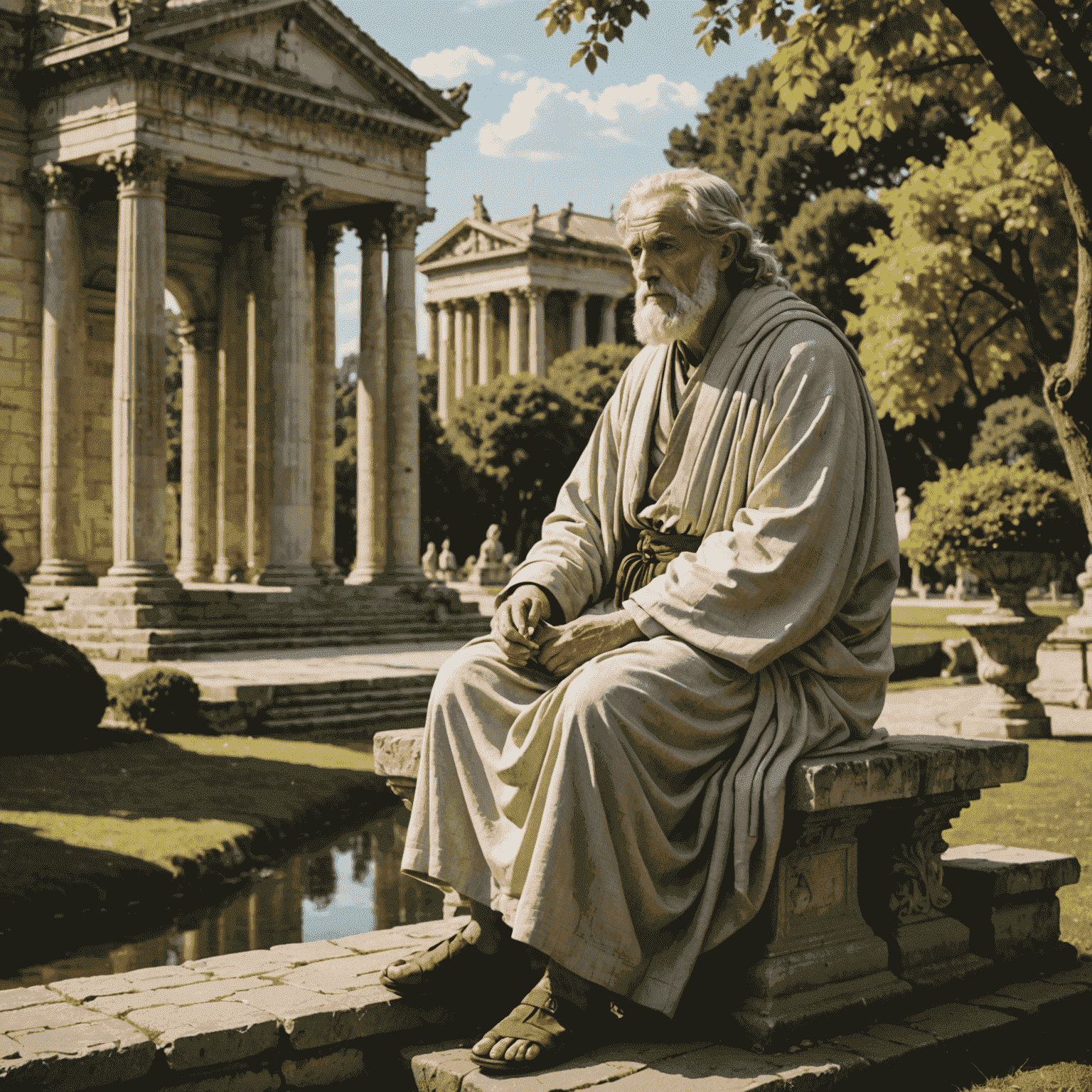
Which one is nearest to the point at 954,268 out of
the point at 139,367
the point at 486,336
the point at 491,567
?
the point at 139,367

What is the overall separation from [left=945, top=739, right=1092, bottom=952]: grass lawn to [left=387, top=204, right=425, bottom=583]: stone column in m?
19.2

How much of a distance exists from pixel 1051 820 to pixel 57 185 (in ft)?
72.0

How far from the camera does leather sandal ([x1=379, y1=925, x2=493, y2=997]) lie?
360 centimetres

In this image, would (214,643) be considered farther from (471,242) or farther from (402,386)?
(471,242)

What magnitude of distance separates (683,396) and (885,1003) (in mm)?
1899

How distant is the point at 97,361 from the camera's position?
1043 inches

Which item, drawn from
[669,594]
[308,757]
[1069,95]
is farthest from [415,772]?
[1069,95]

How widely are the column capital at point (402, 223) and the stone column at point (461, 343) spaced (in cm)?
4062

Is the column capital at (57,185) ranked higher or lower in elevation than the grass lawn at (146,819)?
higher

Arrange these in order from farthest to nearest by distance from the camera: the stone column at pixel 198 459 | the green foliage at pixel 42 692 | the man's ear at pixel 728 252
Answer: the stone column at pixel 198 459, the green foliage at pixel 42 692, the man's ear at pixel 728 252

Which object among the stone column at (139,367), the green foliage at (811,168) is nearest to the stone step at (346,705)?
the stone column at (139,367)

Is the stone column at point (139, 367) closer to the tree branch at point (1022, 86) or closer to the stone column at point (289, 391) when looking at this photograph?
the stone column at point (289, 391)

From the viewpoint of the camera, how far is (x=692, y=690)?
3.43 meters

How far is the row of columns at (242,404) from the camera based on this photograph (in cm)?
2336
